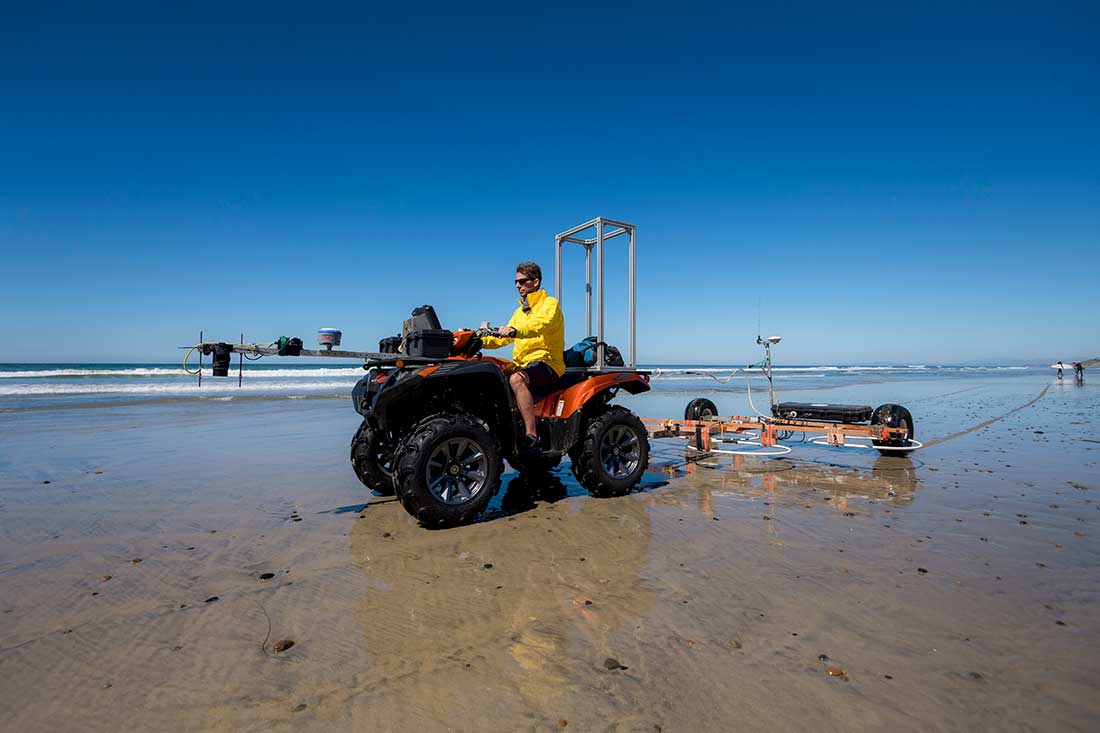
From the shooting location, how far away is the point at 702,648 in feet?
8.49

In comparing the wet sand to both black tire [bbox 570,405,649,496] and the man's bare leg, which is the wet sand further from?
the man's bare leg

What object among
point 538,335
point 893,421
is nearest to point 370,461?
point 538,335

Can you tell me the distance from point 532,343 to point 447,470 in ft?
5.07

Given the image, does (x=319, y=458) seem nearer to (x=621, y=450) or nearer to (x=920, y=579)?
(x=621, y=450)

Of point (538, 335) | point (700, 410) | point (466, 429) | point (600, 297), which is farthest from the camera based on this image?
point (700, 410)

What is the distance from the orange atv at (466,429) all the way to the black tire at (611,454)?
11 mm

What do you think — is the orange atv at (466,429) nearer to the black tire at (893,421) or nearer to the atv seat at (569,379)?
the atv seat at (569,379)

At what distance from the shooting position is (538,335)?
527 centimetres

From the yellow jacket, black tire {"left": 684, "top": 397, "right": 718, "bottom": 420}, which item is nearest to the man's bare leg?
the yellow jacket

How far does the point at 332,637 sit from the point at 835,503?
461 cm

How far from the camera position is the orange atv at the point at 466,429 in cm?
443

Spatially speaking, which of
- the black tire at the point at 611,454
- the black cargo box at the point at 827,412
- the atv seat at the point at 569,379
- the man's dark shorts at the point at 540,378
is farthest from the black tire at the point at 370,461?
the black cargo box at the point at 827,412

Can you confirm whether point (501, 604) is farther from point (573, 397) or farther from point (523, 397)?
point (573, 397)

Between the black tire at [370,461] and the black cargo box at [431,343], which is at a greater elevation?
the black cargo box at [431,343]
